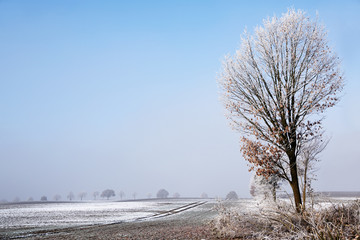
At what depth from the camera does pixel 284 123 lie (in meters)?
13.6

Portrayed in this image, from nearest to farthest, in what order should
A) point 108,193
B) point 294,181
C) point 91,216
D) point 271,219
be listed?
point 271,219, point 294,181, point 91,216, point 108,193

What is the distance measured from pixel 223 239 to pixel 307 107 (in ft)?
23.9

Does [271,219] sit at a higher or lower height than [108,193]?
higher

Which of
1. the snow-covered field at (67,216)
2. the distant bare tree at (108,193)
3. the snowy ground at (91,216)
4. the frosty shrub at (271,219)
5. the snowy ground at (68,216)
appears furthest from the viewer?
the distant bare tree at (108,193)

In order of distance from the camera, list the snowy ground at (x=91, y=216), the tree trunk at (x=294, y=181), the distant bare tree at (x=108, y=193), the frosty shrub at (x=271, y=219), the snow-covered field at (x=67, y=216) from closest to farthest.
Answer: the frosty shrub at (x=271, y=219) < the tree trunk at (x=294, y=181) < the snowy ground at (x=91, y=216) < the snow-covered field at (x=67, y=216) < the distant bare tree at (x=108, y=193)

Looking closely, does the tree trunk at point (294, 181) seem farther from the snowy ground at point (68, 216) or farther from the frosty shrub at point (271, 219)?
the snowy ground at point (68, 216)

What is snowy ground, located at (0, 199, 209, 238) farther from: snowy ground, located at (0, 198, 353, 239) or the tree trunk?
the tree trunk

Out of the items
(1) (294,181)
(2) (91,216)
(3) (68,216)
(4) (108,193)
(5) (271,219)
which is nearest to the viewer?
(5) (271,219)

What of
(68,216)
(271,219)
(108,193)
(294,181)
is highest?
(294,181)

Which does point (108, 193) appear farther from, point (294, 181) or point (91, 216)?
point (294, 181)

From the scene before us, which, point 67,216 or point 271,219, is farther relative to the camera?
point 67,216

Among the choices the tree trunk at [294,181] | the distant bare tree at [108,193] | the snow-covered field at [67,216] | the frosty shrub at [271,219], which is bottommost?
the distant bare tree at [108,193]

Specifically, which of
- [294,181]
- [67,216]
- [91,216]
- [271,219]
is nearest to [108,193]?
[67,216]

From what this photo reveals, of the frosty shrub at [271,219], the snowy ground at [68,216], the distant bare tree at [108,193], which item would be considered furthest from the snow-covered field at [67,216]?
the distant bare tree at [108,193]
